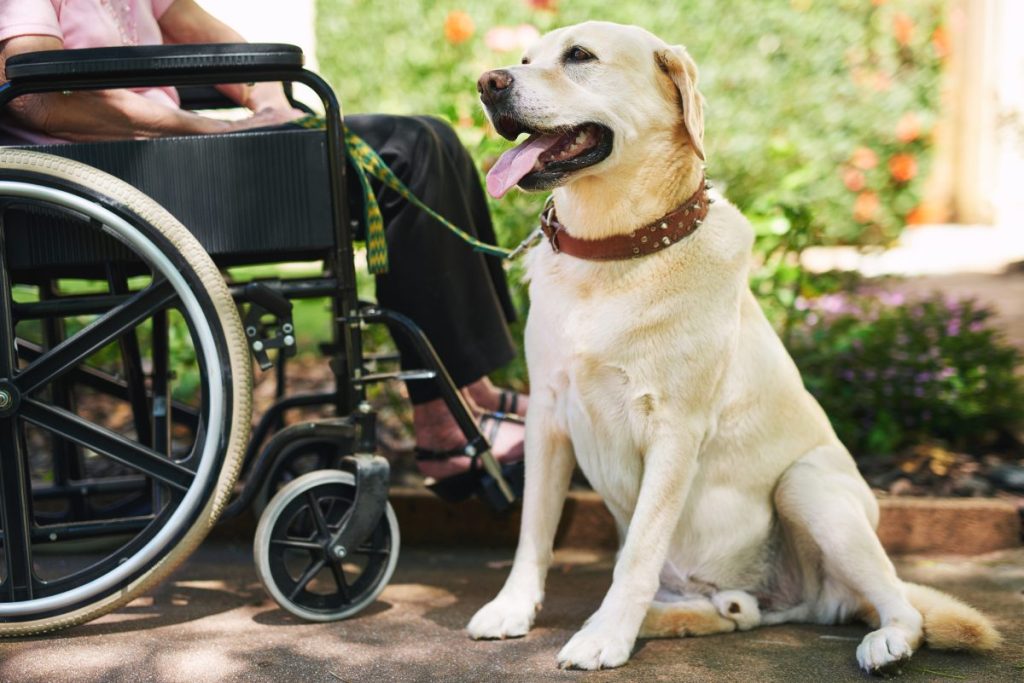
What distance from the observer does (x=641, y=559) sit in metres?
2.39

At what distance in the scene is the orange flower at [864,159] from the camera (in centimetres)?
723

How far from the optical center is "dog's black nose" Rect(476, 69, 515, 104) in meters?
2.38

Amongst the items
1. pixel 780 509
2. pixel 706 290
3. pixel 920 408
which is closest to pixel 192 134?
pixel 706 290

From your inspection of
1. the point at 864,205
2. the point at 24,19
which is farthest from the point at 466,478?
the point at 864,205

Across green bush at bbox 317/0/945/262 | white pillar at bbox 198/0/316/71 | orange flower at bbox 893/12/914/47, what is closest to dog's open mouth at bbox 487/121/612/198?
green bush at bbox 317/0/945/262

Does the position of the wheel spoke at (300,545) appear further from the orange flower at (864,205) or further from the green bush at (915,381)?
the orange flower at (864,205)

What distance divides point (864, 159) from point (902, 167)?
524mm

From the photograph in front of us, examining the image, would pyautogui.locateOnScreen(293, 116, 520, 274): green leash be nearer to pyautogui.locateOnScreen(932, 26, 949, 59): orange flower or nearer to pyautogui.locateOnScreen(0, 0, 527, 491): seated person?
pyautogui.locateOnScreen(0, 0, 527, 491): seated person

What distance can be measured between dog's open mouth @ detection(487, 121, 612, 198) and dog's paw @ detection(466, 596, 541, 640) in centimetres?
92

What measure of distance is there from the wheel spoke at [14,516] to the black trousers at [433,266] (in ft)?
3.07

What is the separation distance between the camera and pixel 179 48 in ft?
7.87

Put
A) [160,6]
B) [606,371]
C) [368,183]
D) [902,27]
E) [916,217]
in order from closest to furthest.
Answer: [606,371], [368,183], [160,6], [902,27], [916,217]

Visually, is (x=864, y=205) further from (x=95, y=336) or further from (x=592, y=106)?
(x=95, y=336)

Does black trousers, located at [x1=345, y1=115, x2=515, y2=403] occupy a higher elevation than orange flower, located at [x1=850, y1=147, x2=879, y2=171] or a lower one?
lower
